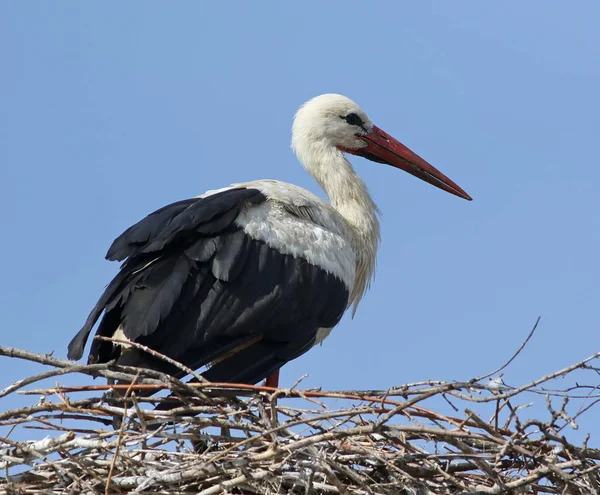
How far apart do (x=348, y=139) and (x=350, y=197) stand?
0.47 metres

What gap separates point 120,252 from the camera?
524 cm

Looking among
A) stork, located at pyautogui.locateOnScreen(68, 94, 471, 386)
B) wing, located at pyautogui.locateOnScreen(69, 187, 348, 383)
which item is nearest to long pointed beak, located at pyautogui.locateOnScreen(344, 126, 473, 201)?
stork, located at pyautogui.locateOnScreen(68, 94, 471, 386)

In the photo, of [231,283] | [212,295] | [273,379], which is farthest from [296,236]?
[273,379]

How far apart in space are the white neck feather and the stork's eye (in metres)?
0.20

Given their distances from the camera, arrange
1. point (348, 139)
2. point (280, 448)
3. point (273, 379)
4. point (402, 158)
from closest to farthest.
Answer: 1. point (280, 448)
2. point (273, 379)
3. point (348, 139)
4. point (402, 158)

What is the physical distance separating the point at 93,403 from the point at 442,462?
1.35m

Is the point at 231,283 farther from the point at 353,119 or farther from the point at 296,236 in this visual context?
the point at 353,119

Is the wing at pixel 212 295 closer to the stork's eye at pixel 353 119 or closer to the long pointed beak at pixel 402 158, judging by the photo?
the stork's eye at pixel 353 119

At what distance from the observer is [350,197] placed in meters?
6.65

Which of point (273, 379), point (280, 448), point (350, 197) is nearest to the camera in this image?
point (280, 448)

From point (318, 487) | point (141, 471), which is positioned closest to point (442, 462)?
point (318, 487)

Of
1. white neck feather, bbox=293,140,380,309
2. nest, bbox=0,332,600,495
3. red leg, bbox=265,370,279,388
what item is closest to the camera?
nest, bbox=0,332,600,495

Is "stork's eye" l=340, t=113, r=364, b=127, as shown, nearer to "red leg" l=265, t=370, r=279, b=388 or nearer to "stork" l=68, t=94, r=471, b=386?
"stork" l=68, t=94, r=471, b=386

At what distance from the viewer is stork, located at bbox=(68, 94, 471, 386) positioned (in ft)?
16.7
